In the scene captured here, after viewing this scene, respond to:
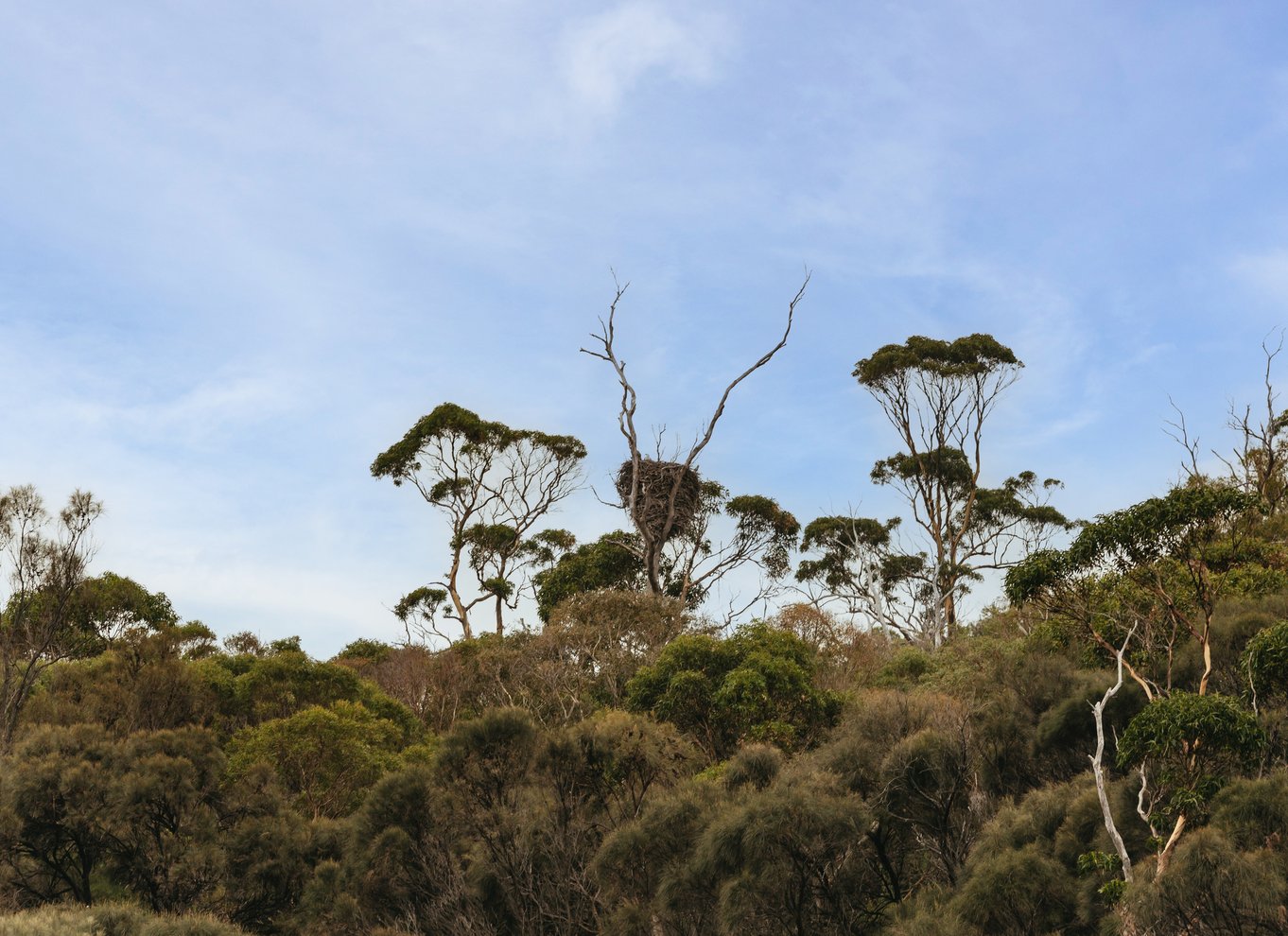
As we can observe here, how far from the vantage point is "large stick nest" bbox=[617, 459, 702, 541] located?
38.3m

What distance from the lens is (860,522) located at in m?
48.5

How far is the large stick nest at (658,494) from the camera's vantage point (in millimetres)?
38281

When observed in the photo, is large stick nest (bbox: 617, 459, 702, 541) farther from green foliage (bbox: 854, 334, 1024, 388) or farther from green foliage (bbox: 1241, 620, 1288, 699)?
green foliage (bbox: 1241, 620, 1288, 699)

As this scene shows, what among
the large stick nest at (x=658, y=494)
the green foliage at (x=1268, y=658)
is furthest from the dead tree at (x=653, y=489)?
the green foliage at (x=1268, y=658)

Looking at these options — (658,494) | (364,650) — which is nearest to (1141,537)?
(658,494)

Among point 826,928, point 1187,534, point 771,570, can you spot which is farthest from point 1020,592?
point 771,570

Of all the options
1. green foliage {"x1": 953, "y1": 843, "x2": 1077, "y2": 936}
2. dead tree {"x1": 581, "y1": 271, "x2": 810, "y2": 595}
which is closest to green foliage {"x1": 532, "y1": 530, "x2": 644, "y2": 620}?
dead tree {"x1": 581, "y1": 271, "x2": 810, "y2": 595}

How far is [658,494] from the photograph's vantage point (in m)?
38.5

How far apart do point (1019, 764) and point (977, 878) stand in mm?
7231

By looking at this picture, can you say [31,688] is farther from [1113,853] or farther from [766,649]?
[1113,853]

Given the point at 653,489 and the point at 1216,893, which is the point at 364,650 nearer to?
the point at 653,489

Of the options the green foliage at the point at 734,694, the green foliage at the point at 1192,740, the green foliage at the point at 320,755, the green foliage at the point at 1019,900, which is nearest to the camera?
the green foliage at the point at 1192,740

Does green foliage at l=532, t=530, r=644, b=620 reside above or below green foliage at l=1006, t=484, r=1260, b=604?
above

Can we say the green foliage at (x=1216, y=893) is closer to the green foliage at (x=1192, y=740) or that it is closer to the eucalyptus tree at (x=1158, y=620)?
A: the eucalyptus tree at (x=1158, y=620)
